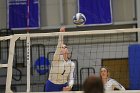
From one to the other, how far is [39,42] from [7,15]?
1181 millimetres

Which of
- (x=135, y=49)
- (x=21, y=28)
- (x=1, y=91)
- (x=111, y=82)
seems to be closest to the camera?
(x=111, y=82)

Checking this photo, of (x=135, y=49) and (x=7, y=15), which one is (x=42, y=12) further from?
(x=135, y=49)

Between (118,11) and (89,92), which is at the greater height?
(118,11)

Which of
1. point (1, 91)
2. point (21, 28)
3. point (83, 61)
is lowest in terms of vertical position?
point (1, 91)

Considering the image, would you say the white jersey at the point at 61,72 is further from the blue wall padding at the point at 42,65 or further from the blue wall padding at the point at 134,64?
the blue wall padding at the point at 42,65

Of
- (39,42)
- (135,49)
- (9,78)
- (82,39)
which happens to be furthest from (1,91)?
(9,78)

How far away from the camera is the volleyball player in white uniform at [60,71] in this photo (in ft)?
19.6

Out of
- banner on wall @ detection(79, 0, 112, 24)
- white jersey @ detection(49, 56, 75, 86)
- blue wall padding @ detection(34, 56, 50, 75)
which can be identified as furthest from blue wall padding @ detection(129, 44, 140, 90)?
white jersey @ detection(49, 56, 75, 86)

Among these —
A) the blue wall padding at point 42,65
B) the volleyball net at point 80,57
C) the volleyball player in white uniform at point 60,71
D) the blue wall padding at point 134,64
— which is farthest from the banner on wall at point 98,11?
the volleyball player in white uniform at point 60,71

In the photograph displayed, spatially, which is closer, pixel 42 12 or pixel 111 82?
pixel 111 82

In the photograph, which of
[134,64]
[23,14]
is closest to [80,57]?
[134,64]

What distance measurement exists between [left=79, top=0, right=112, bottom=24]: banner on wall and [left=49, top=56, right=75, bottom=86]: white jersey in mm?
5061

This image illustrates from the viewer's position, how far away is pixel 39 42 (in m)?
11.2

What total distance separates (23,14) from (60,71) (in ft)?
18.4
